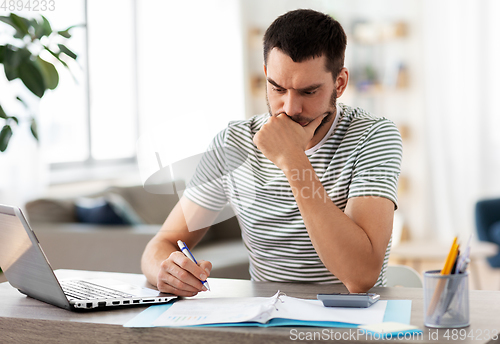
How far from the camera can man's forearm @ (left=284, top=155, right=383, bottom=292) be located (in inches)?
41.3

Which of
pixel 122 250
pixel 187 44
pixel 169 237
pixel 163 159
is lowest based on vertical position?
pixel 122 250

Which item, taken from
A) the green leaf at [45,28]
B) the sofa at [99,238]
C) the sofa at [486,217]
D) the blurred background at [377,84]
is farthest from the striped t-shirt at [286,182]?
the blurred background at [377,84]

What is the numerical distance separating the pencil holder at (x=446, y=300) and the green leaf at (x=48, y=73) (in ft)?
4.00

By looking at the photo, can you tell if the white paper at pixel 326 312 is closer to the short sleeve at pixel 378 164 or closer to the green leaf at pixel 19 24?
the short sleeve at pixel 378 164

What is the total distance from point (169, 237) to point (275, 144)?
352mm

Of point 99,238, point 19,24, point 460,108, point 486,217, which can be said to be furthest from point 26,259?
point 460,108

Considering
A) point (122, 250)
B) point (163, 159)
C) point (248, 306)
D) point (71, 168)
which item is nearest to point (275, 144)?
point (163, 159)

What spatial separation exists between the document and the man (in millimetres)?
94

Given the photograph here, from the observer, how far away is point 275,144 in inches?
46.4

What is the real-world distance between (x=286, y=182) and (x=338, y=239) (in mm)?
273

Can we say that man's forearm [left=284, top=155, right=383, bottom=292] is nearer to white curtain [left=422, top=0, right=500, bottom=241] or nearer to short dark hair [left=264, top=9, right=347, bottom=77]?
short dark hair [left=264, top=9, right=347, bottom=77]

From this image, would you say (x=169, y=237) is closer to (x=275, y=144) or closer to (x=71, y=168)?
(x=275, y=144)

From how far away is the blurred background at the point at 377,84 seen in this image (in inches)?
170

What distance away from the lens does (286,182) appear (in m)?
1.29
